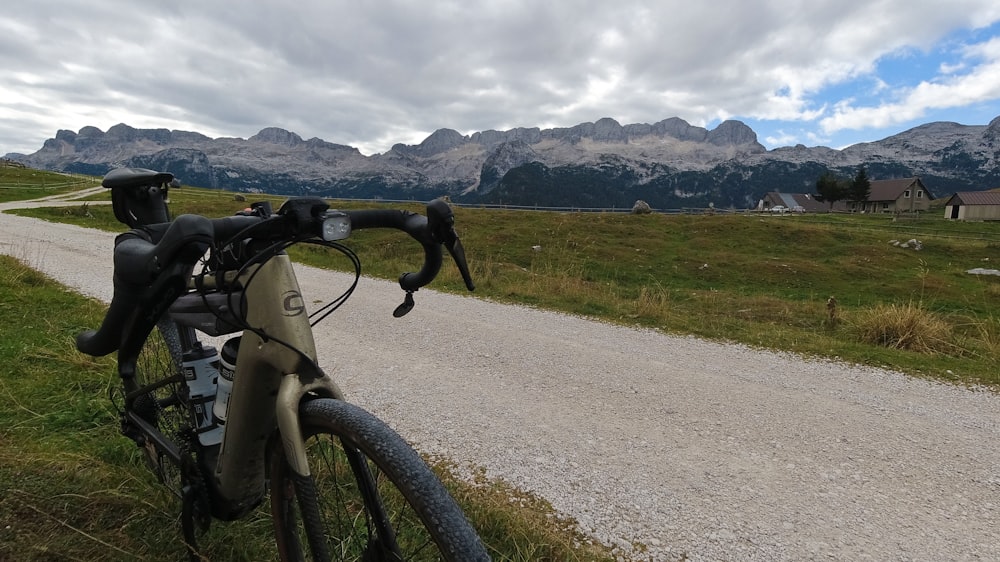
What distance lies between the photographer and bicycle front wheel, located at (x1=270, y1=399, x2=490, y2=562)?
67.4 inches

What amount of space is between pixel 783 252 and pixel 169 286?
114 feet

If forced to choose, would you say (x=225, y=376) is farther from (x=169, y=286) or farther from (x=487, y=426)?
(x=487, y=426)

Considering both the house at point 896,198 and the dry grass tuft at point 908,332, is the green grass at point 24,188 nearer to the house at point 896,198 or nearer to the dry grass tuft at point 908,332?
the dry grass tuft at point 908,332

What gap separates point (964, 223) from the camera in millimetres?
58469

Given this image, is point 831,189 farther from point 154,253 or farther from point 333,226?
point 154,253

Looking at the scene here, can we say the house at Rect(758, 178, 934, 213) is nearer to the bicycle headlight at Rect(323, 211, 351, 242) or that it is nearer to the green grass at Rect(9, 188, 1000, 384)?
the green grass at Rect(9, 188, 1000, 384)

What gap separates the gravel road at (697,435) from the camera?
149 inches

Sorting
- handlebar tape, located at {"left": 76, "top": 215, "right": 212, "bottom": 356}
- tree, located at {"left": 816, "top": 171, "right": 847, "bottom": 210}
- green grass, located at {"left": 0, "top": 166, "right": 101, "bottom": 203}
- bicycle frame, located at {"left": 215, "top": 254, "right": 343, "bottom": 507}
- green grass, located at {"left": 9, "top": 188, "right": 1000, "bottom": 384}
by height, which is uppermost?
tree, located at {"left": 816, "top": 171, "right": 847, "bottom": 210}

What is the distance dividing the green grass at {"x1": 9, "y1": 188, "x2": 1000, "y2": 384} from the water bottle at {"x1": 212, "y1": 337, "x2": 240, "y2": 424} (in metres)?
8.52

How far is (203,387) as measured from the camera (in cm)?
292

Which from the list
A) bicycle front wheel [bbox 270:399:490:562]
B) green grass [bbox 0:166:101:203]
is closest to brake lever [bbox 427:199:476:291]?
bicycle front wheel [bbox 270:399:490:562]

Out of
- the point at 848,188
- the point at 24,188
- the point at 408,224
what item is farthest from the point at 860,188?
the point at 24,188

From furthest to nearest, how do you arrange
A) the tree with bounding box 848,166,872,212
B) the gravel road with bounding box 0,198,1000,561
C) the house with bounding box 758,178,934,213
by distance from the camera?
the house with bounding box 758,178,934,213 → the tree with bounding box 848,166,872,212 → the gravel road with bounding box 0,198,1000,561

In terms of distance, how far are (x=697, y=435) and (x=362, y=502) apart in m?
4.04
